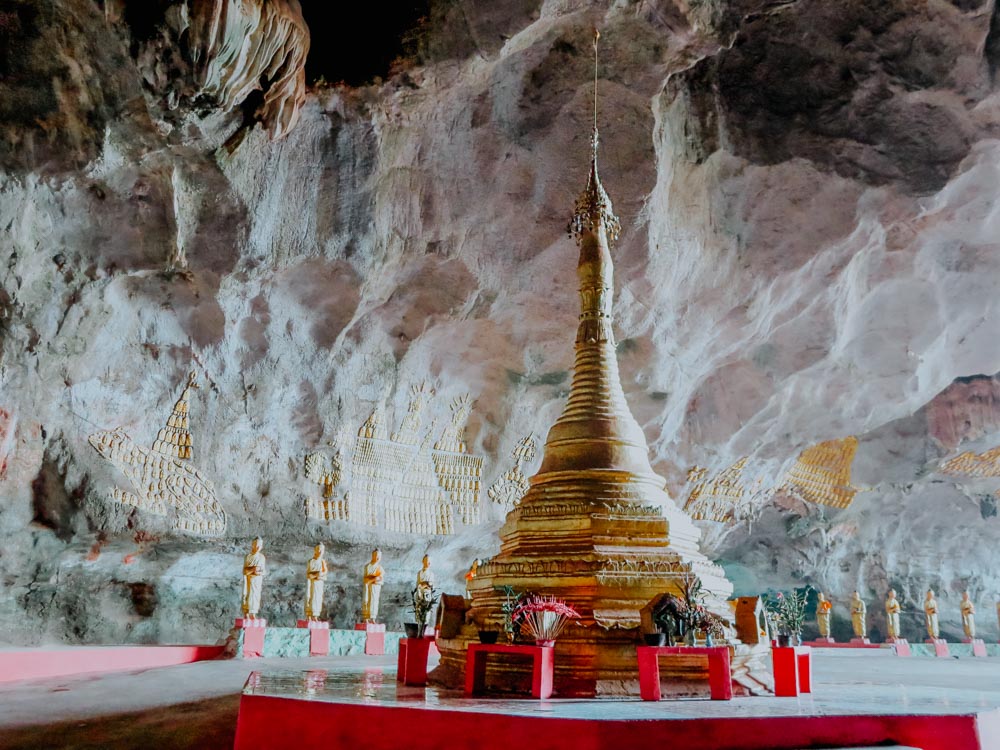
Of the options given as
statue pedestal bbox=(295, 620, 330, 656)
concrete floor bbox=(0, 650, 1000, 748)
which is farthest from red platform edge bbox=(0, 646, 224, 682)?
statue pedestal bbox=(295, 620, 330, 656)

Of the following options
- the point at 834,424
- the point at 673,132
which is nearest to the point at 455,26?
the point at 673,132

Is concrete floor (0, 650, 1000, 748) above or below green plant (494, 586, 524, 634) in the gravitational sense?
below

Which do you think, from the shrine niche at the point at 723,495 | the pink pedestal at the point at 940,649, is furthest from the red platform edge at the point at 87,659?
the pink pedestal at the point at 940,649

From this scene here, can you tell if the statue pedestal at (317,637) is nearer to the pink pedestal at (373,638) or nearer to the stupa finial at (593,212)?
the pink pedestal at (373,638)

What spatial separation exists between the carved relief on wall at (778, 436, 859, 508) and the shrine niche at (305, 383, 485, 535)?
29.8 ft

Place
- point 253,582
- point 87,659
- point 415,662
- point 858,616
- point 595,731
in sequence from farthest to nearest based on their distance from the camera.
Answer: point 858,616 < point 253,582 < point 87,659 < point 415,662 < point 595,731

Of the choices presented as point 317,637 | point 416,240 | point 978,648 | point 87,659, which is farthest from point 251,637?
point 978,648

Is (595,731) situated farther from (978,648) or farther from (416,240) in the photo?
(978,648)

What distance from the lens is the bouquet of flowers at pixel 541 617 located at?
16.7 ft

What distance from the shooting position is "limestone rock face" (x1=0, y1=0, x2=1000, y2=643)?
28.4ft

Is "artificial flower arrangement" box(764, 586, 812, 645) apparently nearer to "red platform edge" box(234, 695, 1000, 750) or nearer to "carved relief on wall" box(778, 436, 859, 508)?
"red platform edge" box(234, 695, 1000, 750)

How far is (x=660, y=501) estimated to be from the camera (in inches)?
260

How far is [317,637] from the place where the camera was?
11.2 metres

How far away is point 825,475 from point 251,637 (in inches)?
591
